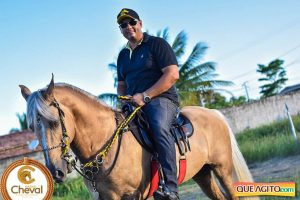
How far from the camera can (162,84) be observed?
421cm

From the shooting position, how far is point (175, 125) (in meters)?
4.62

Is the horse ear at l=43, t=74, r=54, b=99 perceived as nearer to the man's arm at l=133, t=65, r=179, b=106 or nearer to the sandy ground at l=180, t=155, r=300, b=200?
the man's arm at l=133, t=65, r=179, b=106

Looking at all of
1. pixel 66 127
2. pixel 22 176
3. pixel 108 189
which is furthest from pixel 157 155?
pixel 22 176

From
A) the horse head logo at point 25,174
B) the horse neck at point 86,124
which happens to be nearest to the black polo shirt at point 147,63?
the horse neck at point 86,124

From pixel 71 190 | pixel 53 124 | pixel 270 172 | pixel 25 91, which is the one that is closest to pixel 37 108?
pixel 53 124

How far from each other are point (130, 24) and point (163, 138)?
3.93 ft

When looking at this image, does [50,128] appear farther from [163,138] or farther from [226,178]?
[226,178]

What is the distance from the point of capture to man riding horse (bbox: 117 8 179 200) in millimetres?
4094

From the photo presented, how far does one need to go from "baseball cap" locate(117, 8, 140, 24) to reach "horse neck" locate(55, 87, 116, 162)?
0.91 meters

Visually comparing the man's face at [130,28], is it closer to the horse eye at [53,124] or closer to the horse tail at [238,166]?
the horse eye at [53,124]

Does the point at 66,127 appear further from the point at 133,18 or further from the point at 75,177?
the point at 75,177

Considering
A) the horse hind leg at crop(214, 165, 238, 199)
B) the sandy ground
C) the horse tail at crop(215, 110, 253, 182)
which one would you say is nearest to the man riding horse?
the horse hind leg at crop(214, 165, 238, 199)

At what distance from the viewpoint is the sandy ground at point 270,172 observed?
8.55m

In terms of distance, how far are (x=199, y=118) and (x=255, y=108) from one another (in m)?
22.1
